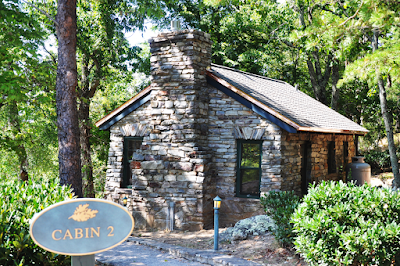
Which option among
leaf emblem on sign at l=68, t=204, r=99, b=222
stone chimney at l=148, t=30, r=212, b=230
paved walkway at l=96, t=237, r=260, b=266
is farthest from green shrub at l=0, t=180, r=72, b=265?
stone chimney at l=148, t=30, r=212, b=230

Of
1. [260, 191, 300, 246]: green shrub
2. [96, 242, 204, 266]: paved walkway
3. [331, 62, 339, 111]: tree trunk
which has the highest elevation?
[331, 62, 339, 111]: tree trunk

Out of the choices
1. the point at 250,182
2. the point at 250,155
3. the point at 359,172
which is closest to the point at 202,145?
the point at 250,155

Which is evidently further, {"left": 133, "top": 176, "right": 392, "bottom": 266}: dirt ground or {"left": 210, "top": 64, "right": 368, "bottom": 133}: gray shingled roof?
{"left": 210, "top": 64, "right": 368, "bottom": 133}: gray shingled roof

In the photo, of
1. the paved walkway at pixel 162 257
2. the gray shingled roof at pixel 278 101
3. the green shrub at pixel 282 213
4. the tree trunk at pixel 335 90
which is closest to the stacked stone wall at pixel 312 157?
the gray shingled roof at pixel 278 101

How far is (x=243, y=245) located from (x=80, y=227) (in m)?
5.47

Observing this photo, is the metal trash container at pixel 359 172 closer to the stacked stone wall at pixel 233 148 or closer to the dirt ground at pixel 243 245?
the stacked stone wall at pixel 233 148

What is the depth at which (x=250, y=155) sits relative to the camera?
9859mm

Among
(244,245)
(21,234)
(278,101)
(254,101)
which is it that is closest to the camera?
(21,234)

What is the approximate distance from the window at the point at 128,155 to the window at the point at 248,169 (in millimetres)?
3452

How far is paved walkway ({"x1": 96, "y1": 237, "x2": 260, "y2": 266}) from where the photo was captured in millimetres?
6901

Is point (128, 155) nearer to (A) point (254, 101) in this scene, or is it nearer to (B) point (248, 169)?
(B) point (248, 169)

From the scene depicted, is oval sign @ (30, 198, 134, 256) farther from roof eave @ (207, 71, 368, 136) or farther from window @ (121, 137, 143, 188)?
window @ (121, 137, 143, 188)

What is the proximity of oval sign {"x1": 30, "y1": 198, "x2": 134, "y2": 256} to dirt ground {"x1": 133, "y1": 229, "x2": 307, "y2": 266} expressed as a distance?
434 centimetres

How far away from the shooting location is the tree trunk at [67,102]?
24.9 feet
